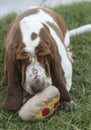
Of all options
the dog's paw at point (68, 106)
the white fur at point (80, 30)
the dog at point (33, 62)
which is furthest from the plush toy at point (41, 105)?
the white fur at point (80, 30)

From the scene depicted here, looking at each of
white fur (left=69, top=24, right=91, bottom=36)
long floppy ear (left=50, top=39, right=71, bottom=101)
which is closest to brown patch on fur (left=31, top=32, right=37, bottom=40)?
long floppy ear (left=50, top=39, right=71, bottom=101)

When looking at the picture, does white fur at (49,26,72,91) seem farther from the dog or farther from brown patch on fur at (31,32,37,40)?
brown patch on fur at (31,32,37,40)

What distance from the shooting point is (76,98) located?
508cm

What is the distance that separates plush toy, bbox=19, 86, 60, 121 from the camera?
4.46 meters

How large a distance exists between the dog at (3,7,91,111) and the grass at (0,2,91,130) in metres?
0.12

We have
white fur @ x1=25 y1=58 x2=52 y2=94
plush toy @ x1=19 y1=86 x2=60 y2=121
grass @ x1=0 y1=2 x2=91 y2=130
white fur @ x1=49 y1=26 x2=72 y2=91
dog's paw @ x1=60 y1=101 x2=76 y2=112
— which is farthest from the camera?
white fur @ x1=49 y1=26 x2=72 y2=91

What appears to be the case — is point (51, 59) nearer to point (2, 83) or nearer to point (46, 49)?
point (46, 49)

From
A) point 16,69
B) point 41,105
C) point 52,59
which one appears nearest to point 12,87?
point 16,69

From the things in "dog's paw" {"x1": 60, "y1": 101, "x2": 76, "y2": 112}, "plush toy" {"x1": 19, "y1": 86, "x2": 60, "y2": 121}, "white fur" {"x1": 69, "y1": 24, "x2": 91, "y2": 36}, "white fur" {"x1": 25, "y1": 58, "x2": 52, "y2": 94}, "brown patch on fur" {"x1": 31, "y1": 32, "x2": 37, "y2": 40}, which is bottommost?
"dog's paw" {"x1": 60, "y1": 101, "x2": 76, "y2": 112}

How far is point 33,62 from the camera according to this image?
4.38 meters

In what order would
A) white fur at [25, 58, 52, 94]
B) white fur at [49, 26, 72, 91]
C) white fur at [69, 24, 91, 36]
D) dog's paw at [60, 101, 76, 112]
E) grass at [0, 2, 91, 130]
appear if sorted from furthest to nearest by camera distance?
1. white fur at [69, 24, 91, 36]
2. white fur at [49, 26, 72, 91]
3. dog's paw at [60, 101, 76, 112]
4. grass at [0, 2, 91, 130]
5. white fur at [25, 58, 52, 94]

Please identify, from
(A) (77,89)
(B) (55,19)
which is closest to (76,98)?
(A) (77,89)

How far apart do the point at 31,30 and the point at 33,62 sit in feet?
1.04

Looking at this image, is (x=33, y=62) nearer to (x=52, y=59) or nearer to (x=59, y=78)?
(x=52, y=59)
